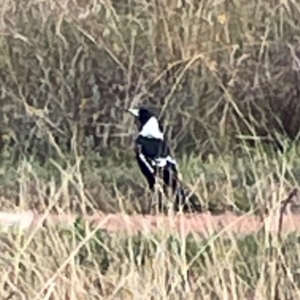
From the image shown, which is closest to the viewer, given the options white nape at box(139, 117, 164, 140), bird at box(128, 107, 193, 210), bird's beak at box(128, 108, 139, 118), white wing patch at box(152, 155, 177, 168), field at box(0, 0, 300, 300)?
bird at box(128, 107, 193, 210)

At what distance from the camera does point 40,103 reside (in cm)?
935

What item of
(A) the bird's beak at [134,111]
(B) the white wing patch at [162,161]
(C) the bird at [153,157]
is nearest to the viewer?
(C) the bird at [153,157]

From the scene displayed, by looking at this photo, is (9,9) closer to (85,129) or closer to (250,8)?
(85,129)

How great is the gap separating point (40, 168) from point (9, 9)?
2001mm

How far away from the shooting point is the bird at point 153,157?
6.86 m

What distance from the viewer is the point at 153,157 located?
24.3 feet

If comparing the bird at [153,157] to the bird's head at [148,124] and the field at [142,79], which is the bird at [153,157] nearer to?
the bird's head at [148,124]

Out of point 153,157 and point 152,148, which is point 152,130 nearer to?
point 152,148

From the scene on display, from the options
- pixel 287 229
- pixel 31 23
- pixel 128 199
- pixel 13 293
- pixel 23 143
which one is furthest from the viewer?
pixel 31 23

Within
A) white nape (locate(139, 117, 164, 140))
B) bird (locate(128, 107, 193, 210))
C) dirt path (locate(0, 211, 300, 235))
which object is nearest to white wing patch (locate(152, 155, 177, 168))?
bird (locate(128, 107, 193, 210))

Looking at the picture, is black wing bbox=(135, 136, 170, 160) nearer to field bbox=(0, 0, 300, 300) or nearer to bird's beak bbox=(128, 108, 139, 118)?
field bbox=(0, 0, 300, 300)

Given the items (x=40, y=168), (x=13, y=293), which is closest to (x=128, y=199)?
(x=40, y=168)

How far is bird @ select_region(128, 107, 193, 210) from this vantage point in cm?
686

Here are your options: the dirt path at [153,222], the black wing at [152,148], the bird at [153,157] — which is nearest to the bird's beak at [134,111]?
the bird at [153,157]
